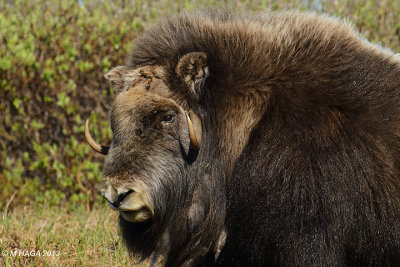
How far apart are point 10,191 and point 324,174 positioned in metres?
4.11

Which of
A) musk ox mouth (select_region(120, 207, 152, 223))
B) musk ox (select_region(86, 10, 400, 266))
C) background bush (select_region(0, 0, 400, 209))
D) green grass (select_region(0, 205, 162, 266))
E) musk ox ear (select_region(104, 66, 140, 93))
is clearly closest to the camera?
musk ox (select_region(86, 10, 400, 266))

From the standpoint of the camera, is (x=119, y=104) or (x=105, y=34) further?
(x=105, y=34)

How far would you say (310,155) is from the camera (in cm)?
280

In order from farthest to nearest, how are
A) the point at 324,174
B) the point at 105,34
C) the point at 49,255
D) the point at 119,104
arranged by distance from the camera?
the point at 105,34
the point at 49,255
the point at 119,104
the point at 324,174

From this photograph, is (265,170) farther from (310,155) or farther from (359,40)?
(359,40)

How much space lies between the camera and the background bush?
19.4 feet

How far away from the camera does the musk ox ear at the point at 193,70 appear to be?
9.90ft

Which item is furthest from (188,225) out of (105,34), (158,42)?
(105,34)

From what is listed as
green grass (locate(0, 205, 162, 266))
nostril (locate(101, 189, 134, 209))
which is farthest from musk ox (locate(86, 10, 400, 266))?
green grass (locate(0, 205, 162, 266))

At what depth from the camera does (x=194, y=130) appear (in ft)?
9.96

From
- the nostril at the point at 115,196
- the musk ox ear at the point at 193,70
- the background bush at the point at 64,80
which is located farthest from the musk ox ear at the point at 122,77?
the background bush at the point at 64,80

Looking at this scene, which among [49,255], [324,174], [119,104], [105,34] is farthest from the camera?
[105,34]

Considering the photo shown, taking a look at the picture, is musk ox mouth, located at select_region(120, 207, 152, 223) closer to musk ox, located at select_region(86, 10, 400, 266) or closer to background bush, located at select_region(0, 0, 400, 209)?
musk ox, located at select_region(86, 10, 400, 266)

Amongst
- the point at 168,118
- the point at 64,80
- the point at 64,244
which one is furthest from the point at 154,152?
the point at 64,80
